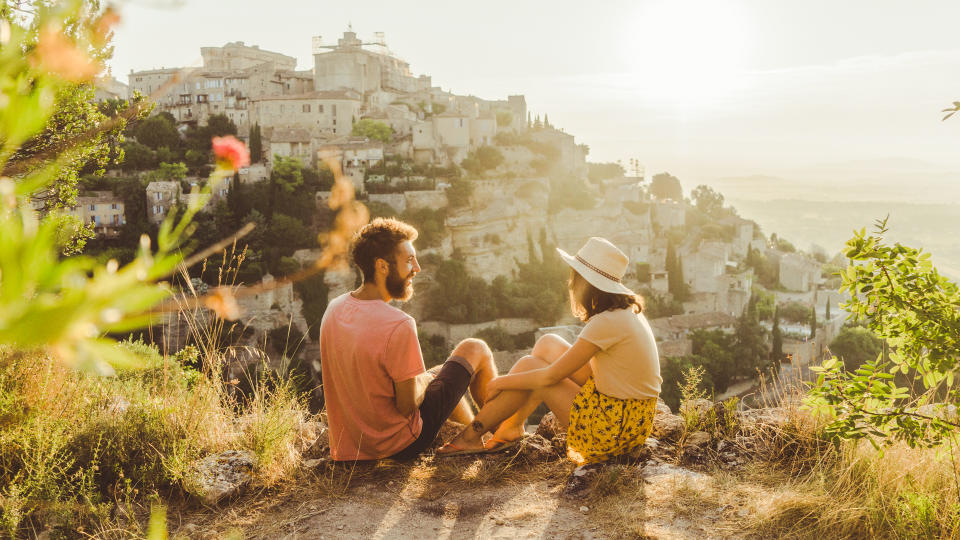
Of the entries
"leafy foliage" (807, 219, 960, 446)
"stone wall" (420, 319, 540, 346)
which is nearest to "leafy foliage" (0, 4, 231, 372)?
"leafy foliage" (807, 219, 960, 446)

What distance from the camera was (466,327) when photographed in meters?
25.7

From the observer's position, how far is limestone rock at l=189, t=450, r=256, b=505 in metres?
2.33

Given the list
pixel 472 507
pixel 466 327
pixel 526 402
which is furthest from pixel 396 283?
pixel 466 327

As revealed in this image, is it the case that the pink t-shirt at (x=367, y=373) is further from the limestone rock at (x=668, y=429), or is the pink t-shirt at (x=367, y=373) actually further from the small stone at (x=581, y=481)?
the limestone rock at (x=668, y=429)

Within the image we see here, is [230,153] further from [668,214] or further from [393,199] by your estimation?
[668,214]

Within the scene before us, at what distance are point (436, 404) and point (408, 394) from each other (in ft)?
0.68

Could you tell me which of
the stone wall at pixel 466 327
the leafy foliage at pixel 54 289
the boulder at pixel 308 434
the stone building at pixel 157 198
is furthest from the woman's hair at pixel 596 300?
the stone building at pixel 157 198

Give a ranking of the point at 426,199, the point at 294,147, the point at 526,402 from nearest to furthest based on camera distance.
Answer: the point at 526,402, the point at 426,199, the point at 294,147

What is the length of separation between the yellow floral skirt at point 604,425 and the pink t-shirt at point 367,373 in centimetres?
65

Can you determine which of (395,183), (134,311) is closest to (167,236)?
(134,311)

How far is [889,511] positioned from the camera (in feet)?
6.83

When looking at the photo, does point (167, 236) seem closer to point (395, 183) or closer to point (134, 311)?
point (134, 311)

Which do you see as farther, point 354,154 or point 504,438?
point 354,154

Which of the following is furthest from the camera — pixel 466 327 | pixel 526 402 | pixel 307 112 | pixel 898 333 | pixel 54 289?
pixel 307 112
